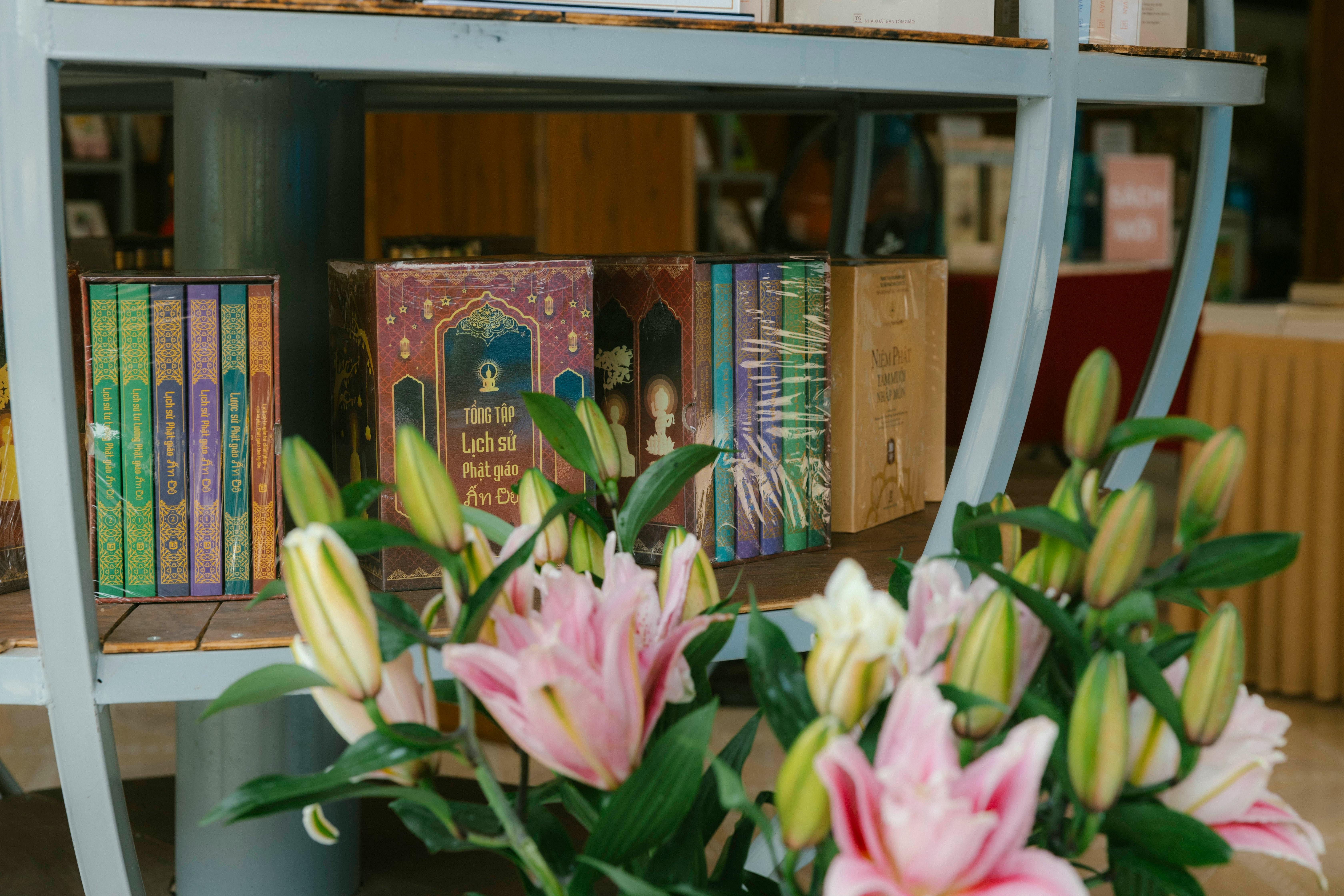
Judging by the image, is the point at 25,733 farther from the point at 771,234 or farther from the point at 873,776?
the point at 873,776

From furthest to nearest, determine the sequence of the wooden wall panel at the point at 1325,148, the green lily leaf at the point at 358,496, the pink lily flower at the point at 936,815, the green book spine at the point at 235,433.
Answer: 1. the wooden wall panel at the point at 1325,148
2. the green book spine at the point at 235,433
3. the green lily leaf at the point at 358,496
4. the pink lily flower at the point at 936,815

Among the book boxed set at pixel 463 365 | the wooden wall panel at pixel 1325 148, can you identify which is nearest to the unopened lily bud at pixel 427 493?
the book boxed set at pixel 463 365

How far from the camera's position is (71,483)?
0.67 metres

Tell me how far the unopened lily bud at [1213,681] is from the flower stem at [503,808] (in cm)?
25

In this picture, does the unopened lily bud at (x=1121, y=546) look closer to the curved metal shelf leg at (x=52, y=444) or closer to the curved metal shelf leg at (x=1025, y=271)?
the curved metal shelf leg at (x=1025, y=271)

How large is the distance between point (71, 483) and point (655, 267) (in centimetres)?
44

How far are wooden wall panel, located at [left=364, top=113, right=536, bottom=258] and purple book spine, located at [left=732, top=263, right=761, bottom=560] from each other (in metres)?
2.57

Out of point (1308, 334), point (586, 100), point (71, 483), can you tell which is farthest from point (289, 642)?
point (1308, 334)

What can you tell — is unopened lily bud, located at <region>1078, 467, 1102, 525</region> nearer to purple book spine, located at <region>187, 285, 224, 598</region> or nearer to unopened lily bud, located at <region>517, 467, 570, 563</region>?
unopened lily bud, located at <region>517, 467, 570, 563</region>

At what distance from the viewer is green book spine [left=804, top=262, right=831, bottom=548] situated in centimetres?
102

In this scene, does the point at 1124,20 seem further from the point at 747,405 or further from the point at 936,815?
the point at 936,815

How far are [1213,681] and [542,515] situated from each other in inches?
11.5

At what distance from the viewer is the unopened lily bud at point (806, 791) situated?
0.41 meters

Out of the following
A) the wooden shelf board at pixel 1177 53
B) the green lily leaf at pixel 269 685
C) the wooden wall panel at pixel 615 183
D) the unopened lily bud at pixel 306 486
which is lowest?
the green lily leaf at pixel 269 685
